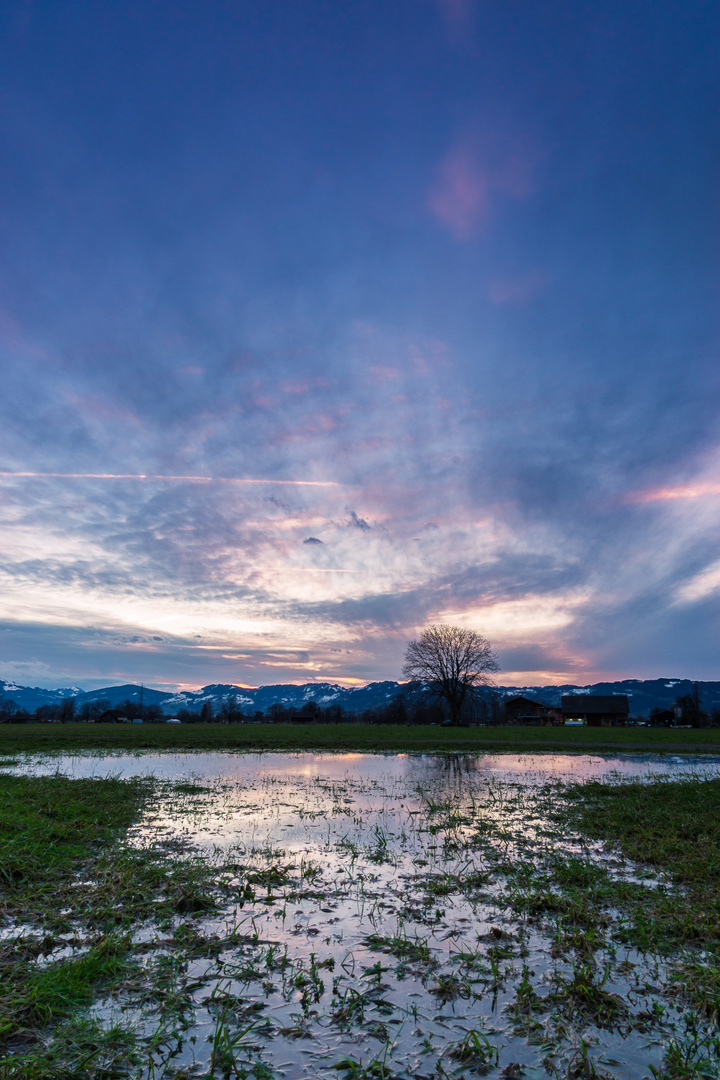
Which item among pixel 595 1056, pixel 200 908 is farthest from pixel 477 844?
pixel 595 1056

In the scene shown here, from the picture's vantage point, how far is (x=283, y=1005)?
497 cm

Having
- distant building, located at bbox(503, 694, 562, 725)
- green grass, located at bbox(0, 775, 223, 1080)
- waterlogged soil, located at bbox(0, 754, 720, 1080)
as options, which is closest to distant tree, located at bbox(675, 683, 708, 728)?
distant building, located at bbox(503, 694, 562, 725)

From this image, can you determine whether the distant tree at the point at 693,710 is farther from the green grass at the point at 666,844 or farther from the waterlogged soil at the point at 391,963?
the waterlogged soil at the point at 391,963

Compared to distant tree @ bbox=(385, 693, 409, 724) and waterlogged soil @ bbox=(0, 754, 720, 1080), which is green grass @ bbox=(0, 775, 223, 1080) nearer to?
waterlogged soil @ bbox=(0, 754, 720, 1080)

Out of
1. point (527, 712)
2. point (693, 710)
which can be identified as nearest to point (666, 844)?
point (693, 710)

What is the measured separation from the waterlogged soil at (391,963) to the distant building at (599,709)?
116m

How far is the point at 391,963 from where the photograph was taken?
5.82 metres

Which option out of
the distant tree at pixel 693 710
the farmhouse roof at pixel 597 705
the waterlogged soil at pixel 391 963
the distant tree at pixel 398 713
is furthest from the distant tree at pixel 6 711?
the waterlogged soil at pixel 391 963

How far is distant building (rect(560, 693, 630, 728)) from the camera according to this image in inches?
4481

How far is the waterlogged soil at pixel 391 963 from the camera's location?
4.27 metres

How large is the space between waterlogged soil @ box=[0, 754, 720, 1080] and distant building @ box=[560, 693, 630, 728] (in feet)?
381

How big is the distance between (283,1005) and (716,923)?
18.2 ft

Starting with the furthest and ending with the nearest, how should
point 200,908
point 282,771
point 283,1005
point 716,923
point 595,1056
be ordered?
1. point 282,771
2. point 200,908
3. point 716,923
4. point 283,1005
5. point 595,1056

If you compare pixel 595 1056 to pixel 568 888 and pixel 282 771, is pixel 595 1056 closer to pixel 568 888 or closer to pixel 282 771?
pixel 568 888
